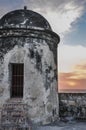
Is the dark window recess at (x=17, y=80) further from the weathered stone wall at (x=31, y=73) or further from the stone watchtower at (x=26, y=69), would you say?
the weathered stone wall at (x=31, y=73)

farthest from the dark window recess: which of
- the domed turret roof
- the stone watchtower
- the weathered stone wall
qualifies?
the domed turret roof

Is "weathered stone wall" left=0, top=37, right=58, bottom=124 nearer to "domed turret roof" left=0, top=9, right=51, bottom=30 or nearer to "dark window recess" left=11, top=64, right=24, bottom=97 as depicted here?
"dark window recess" left=11, top=64, right=24, bottom=97

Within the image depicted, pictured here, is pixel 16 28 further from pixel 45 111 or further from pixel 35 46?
pixel 45 111

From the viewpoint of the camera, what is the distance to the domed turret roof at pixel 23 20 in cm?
891

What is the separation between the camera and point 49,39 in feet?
30.3

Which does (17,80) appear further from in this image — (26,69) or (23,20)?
(23,20)

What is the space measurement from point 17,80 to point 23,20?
2252 millimetres

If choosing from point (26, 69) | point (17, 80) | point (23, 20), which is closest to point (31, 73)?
point (26, 69)

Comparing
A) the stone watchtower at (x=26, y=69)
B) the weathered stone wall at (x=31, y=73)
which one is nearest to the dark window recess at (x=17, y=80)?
the stone watchtower at (x=26, y=69)

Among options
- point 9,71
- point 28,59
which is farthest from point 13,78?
point 28,59

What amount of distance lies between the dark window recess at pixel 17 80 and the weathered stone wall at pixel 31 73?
0.26 metres

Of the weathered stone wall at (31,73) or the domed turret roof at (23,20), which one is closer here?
the weathered stone wall at (31,73)

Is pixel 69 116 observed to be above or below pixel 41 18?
below

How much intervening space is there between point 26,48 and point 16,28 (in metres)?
0.81
